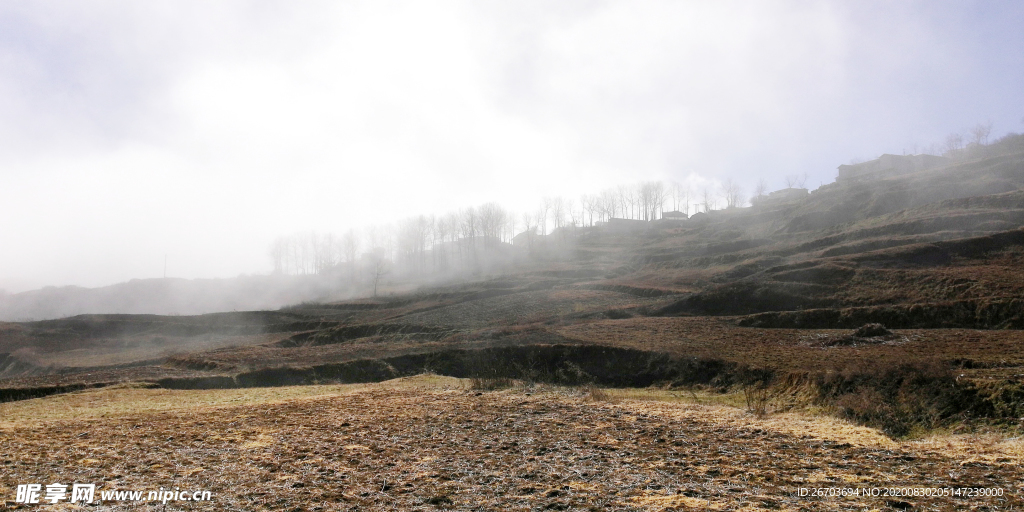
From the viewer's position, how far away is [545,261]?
316 feet

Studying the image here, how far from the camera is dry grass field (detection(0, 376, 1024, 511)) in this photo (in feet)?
27.9

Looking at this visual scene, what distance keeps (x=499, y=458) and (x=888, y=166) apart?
5076 inches

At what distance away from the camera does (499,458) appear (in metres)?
11.3

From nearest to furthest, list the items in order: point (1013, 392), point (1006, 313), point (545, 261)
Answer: point (1013, 392) → point (1006, 313) → point (545, 261)

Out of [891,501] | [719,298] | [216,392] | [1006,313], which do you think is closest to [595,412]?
[891,501]

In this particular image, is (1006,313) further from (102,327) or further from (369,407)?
(102,327)

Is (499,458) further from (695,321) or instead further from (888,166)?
(888,166)

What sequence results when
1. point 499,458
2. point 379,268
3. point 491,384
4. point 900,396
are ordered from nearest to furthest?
1. point 499,458
2. point 900,396
3. point 491,384
4. point 379,268

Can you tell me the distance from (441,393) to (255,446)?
10644mm

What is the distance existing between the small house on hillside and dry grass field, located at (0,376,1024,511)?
111 metres

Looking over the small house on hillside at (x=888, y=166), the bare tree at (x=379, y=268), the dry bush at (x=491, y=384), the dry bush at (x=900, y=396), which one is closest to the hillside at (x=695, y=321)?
the dry bush at (x=900, y=396)

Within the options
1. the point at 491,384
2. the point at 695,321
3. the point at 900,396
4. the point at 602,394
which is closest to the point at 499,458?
the point at 602,394

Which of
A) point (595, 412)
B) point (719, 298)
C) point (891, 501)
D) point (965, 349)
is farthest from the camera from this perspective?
point (719, 298)

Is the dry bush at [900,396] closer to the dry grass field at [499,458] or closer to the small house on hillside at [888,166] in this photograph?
the dry grass field at [499,458]
